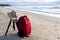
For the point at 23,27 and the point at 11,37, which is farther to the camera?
the point at 11,37

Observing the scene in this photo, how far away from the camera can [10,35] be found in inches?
304

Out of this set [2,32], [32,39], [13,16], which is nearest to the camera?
[32,39]

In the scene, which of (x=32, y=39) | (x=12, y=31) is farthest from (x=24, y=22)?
(x=12, y=31)

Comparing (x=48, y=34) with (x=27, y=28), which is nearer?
(x=27, y=28)

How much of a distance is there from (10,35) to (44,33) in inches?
56.5

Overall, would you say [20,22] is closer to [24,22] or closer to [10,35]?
[24,22]

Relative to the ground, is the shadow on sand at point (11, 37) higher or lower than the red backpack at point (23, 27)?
lower

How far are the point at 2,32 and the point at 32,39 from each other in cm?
158

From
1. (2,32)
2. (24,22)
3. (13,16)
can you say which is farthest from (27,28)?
(2,32)

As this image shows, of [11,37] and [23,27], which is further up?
[23,27]

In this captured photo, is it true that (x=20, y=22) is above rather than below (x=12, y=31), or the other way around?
above

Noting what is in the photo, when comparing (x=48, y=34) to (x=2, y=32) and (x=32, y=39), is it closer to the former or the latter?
(x=32, y=39)

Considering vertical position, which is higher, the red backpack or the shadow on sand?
the red backpack

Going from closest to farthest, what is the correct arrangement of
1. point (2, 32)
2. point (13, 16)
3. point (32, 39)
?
point (32, 39) < point (13, 16) < point (2, 32)
